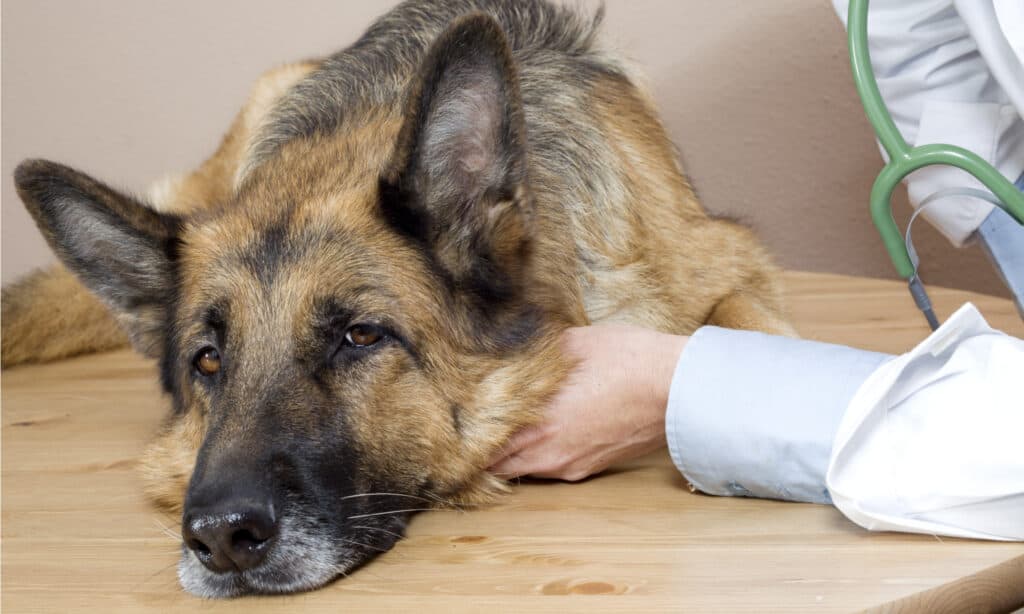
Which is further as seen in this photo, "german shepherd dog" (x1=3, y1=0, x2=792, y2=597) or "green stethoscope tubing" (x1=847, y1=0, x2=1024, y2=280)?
"green stethoscope tubing" (x1=847, y1=0, x2=1024, y2=280)

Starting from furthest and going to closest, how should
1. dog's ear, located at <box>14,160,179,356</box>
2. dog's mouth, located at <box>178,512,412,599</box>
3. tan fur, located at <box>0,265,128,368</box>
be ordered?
tan fur, located at <box>0,265,128,368</box> → dog's ear, located at <box>14,160,179,356</box> → dog's mouth, located at <box>178,512,412,599</box>

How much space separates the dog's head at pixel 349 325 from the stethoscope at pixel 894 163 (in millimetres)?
563

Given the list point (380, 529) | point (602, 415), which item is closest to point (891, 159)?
point (602, 415)

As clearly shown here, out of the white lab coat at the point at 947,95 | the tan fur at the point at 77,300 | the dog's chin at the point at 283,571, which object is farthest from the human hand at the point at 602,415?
the tan fur at the point at 77,300

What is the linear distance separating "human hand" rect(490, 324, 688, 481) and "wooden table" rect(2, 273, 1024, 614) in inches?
1.8

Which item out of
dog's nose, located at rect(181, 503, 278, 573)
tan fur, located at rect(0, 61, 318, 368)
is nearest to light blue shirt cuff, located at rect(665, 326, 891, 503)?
dog's nose, located at rect(181, 503, 278, 573)

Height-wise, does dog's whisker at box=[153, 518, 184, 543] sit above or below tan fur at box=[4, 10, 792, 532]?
below

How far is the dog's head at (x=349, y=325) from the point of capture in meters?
1.48

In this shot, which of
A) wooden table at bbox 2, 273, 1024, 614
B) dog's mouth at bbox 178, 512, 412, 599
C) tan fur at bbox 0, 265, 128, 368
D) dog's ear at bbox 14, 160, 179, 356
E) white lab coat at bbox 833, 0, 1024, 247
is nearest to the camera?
wooden table at bbox 2, 273, 1024, 614

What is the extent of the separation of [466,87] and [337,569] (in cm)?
73

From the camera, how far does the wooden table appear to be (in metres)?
1.31

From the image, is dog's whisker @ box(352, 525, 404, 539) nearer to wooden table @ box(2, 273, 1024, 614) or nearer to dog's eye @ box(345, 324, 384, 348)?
wooden table @ box(2, 273, 1024, 614)

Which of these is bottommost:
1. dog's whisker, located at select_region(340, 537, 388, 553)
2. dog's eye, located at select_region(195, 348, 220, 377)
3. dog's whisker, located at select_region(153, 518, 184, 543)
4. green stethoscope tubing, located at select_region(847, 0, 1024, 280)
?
dog's whisker, located at select_region(153, 518, 184, 543)

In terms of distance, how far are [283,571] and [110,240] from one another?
2.64ft
